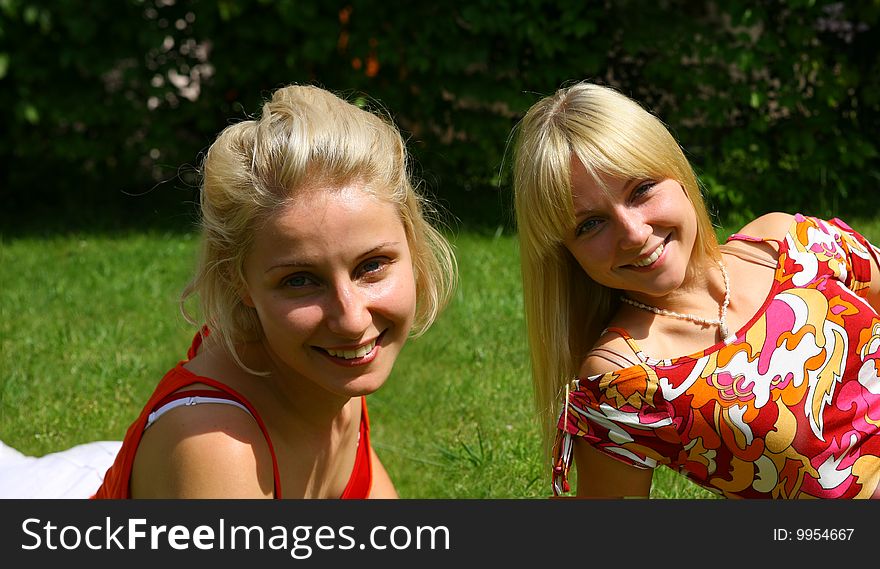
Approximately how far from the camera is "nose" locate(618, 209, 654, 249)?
8.45 ft

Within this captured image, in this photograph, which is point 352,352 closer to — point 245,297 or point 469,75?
point 245,297

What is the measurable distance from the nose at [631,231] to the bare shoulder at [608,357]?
0.90 feet

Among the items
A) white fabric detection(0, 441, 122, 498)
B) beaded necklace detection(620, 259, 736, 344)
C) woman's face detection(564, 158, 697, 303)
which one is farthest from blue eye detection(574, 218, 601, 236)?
white fabric detection(0, 441, 122, 498)

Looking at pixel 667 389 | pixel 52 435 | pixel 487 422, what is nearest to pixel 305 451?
pixel 667 389

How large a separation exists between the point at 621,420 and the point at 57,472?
79.0 inches

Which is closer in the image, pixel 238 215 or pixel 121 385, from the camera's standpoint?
pixel 238 215

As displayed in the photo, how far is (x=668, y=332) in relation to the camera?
276cm

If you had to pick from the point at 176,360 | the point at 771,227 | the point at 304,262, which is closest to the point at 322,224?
the point at 304,262

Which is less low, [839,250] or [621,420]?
[839,250]

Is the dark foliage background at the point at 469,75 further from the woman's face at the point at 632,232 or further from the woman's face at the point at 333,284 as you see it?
the woman's face at the point at 333,284

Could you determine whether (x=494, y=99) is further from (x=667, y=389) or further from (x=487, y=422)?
(x=667, y=389)

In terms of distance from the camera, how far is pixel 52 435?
4.28 meters

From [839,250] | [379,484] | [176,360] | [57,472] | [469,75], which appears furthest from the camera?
[469,75]
